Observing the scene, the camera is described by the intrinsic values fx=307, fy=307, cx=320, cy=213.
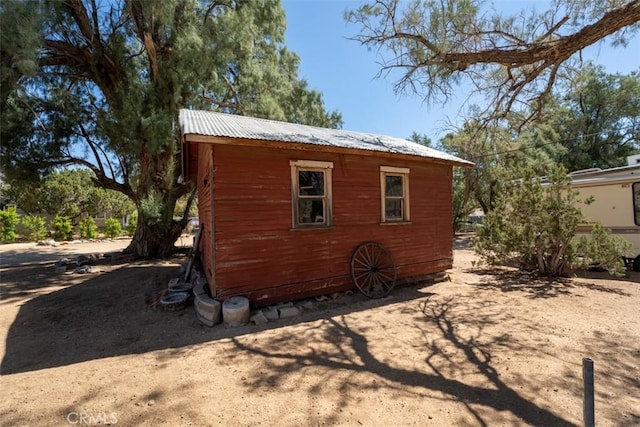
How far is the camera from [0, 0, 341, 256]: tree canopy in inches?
396

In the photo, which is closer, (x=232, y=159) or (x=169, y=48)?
(x=232, y=159)

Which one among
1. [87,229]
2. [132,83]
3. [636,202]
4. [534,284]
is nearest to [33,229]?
[87,229]

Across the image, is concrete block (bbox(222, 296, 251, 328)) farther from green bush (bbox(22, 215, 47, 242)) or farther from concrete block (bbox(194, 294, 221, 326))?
green bush (bbox(22, 215, 47, 242))

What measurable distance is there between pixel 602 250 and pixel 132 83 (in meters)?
15.0

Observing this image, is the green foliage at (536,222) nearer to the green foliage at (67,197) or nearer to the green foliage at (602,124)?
the green foliage at (602,124)

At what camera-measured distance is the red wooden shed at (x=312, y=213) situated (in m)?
5.67

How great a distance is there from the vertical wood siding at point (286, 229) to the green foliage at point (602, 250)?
4048 mm

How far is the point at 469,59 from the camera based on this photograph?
552 centimetres

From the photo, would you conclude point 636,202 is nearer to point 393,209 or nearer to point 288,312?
point 393,209

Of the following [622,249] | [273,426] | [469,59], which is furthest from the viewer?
[622,249]

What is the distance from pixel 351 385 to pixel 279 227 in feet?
11.1

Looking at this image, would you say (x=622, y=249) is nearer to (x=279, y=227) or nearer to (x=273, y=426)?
(x=279, y=227)

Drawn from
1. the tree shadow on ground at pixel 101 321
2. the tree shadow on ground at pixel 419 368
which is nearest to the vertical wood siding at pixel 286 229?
the tree shadow on ground at pixel 101 321

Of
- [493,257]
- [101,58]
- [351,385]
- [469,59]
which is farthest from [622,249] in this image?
[101,58]
